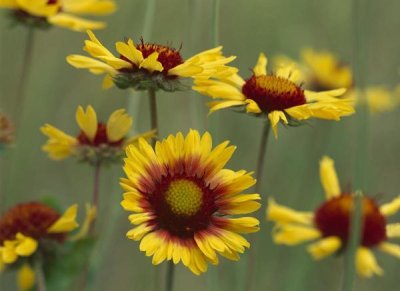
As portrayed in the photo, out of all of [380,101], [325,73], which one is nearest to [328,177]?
[380,101]

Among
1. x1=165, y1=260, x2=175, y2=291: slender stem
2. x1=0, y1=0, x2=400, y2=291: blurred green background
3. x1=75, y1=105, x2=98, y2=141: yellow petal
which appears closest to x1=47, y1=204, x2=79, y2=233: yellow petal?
x1=75, y1=105, x2=98, y2=141: yellow petal

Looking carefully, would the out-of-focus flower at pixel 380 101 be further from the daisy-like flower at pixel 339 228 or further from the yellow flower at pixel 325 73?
the daisy-like flower at pixel 339 228

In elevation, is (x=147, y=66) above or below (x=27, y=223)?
above

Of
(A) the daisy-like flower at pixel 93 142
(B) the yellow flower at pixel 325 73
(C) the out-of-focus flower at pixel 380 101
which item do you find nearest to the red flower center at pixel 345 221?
(A) the daisy-like flower at pixel 93 142

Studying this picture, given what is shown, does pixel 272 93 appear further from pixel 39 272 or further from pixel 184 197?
pixel 39 272

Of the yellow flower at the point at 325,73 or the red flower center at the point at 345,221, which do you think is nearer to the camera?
the red flower center at the point at 345,221

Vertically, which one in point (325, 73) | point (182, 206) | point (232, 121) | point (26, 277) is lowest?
point (26, 277)

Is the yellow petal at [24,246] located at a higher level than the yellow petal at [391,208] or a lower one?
lower
